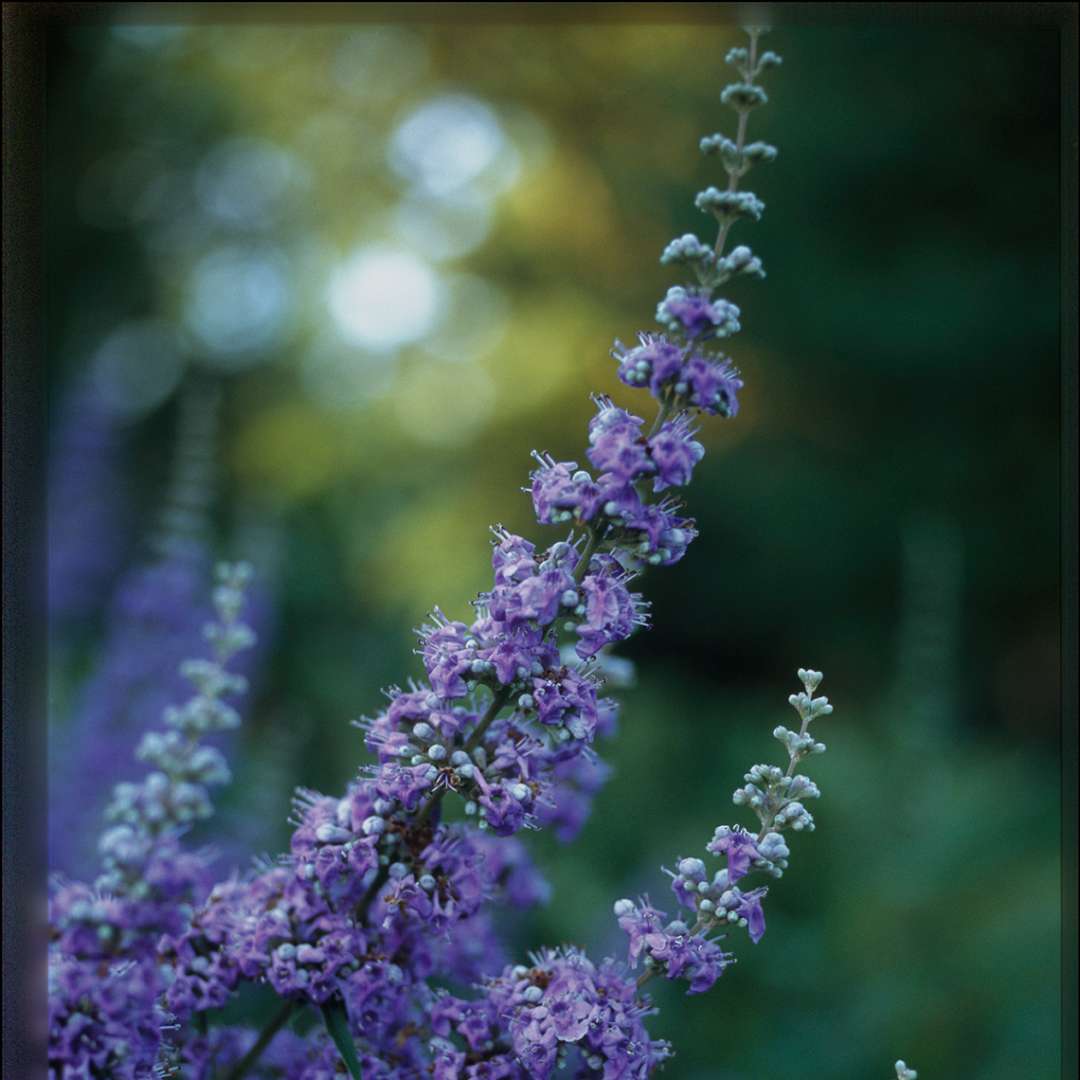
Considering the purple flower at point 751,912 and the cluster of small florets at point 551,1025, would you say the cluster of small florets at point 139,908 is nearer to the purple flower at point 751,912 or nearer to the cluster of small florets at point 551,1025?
the cluster of small florets at point 551,1025

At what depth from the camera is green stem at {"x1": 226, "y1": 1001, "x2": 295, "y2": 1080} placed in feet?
4.65

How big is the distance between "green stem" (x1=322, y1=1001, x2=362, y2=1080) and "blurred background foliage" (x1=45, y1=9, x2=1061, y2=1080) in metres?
2.26

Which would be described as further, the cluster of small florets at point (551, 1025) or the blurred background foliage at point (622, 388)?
the blurred background foliage at point (622, 388)

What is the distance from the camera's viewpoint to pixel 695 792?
17.0 ft

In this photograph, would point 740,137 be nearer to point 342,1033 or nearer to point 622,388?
point 342,1033

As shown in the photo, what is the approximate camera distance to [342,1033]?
1.31 m

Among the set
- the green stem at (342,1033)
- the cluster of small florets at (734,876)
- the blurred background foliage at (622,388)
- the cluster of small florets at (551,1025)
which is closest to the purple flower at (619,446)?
the cluster of small florets at (734,876)

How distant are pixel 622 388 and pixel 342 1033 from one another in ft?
11.0

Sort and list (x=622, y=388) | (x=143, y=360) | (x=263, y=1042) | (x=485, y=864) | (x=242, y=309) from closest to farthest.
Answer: (x=263, y=1042), (x=485, y=864), (x=622, y=388), (x=143, y=360), (x=242, y=309)

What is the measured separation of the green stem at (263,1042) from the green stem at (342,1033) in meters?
0.08

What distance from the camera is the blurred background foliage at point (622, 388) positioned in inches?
175

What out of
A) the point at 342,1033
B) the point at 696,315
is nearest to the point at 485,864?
the point at 342,1033

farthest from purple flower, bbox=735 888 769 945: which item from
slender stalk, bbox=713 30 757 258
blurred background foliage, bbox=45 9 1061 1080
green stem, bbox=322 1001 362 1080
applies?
blurred background foliage, bbox=45 9 1061 1080

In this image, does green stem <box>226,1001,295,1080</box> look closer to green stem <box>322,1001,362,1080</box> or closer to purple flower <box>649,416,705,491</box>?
green stem <box>322,1001,362,1080</box>
